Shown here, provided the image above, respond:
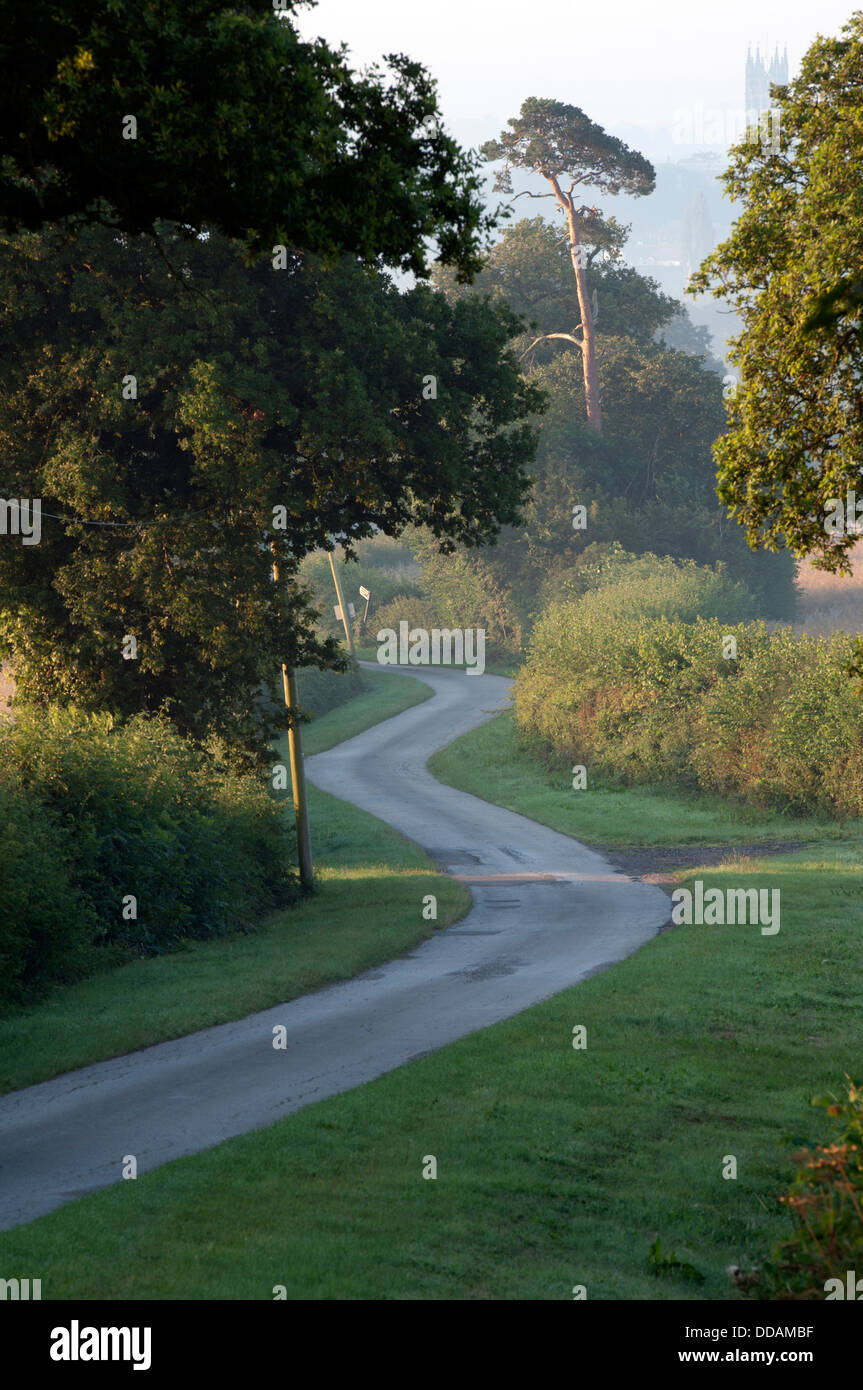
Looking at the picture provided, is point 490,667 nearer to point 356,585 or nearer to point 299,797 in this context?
point 356,585

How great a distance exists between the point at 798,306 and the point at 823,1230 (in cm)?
868

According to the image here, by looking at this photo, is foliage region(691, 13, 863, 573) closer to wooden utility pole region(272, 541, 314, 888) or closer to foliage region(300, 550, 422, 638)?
wooden utility pole region(272, 541, 314, 888)

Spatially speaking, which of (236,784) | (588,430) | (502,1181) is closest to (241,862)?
(236,784)

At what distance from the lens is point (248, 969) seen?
57.7 feet

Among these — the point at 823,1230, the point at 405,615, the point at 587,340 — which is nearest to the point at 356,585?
the point at 405,615

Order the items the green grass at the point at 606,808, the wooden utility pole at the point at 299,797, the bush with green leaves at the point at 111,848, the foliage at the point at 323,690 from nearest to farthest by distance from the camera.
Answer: the bush with green leaves at the point at 111,848 < the wooden utility pole at the point at 299,797 < the green grass at the point at 606,808 < the foliage at the point at 323,690

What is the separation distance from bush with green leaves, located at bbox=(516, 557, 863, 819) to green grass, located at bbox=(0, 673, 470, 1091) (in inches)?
405

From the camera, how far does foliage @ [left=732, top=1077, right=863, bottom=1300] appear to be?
235 inches

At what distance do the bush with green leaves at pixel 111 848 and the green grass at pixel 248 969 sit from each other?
1.87 ft

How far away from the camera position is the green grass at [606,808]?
1233 inches

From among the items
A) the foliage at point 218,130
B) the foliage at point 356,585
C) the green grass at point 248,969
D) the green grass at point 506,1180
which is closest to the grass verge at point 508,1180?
the green grass at point 506,1180

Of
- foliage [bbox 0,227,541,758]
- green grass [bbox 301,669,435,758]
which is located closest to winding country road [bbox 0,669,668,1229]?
foliage [bbox 0,227,541,758]

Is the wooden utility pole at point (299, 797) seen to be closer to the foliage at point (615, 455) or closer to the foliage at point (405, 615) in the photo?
the foliage at point (615, 455)

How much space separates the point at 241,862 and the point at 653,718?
19.1 metres
